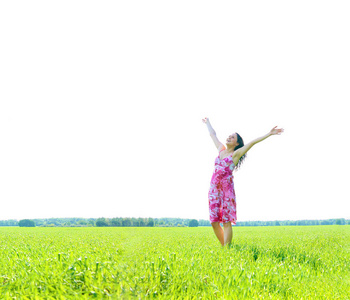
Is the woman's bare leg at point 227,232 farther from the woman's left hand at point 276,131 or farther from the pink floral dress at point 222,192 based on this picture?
the woman's left hand at point 276,131

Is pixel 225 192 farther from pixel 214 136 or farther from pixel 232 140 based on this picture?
pixel 214 136

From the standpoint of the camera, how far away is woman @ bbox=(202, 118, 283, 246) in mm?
6957

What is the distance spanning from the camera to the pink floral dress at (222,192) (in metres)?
7.04

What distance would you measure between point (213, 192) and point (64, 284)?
4.84 metres

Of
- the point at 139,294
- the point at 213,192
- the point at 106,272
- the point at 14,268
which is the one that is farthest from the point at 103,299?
the point at 213,192

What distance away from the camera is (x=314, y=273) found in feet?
16.1

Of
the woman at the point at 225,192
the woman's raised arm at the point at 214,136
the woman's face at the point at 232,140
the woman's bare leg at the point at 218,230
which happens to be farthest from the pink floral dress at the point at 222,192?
the woman's raised arm at the point at 214,136

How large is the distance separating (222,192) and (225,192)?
9 cm

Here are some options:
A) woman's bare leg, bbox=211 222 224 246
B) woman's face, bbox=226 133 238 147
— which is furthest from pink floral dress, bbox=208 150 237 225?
woman's face, bbox=226 133 238 147

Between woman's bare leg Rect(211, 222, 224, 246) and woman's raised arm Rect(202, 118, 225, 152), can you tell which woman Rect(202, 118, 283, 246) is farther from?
woman's raised arm Rect(202, 118, 225, 152)

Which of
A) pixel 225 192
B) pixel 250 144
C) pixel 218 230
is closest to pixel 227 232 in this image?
pixel 218 230

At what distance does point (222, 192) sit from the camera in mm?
7211

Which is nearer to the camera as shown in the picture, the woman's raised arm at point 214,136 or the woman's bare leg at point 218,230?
the woman's bare leg at point 218,230

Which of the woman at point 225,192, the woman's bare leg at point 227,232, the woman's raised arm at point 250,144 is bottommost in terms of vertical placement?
the woman's bare leg at point 227,232
